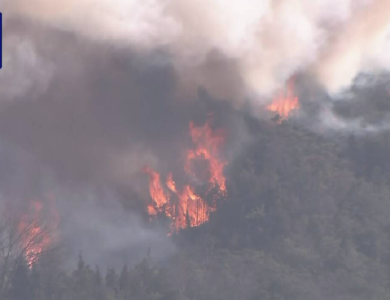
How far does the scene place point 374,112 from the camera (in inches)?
2384

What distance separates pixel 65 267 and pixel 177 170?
8591 millimetres

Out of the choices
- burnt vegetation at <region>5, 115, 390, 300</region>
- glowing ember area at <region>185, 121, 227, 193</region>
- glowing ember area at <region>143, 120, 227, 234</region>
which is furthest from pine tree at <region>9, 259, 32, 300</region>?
glowing ember area at <region>185, 121, 227, 193</region>

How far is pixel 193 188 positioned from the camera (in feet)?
184

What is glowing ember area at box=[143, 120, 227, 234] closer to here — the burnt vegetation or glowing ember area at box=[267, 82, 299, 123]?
the burnt vegetation

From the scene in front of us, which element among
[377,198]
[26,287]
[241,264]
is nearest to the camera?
[26,287]

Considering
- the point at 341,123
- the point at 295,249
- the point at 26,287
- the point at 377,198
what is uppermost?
the point at 341,123

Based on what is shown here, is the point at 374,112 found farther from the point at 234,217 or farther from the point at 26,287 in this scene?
the point at 26,287

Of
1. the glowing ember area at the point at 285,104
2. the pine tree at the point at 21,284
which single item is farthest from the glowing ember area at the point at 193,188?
the pine tree at the point at 21,284

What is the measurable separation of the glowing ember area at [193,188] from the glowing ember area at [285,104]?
4426 mm

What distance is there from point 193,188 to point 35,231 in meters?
9.10

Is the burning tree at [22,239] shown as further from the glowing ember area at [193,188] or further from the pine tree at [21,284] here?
the glowing ember area at [193,188]

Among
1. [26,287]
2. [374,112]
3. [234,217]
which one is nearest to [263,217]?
[234,217]

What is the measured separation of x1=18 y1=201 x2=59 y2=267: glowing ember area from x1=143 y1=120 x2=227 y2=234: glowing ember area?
5.75m

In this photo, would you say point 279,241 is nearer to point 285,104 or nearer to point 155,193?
point 155,193
